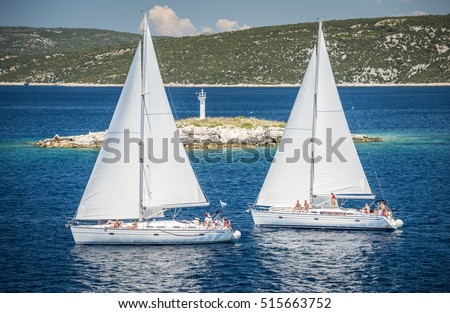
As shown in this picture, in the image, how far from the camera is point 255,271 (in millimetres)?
35875

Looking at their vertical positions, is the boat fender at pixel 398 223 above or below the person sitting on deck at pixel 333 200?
below

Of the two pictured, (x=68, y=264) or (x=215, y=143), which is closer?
(x=68, y=264)

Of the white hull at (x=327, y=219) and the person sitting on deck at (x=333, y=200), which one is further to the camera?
the person sitting on deck at (x=333, y=200)

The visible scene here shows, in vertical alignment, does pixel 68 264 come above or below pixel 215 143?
below

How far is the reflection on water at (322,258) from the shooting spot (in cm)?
3409

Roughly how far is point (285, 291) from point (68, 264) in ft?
38.3

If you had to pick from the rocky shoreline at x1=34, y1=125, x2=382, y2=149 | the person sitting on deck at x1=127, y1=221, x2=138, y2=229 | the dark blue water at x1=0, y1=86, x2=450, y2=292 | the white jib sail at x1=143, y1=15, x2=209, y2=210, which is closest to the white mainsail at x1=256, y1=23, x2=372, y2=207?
the dark blue water at x1=0, y1=86, x2=450, y2=292

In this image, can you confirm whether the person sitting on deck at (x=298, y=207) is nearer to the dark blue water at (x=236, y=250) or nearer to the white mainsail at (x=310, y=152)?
the white mainsail at (x=310, y=152)

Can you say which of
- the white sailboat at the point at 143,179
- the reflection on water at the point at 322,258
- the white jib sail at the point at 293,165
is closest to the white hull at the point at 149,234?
the white sailboat at the point at 143,179

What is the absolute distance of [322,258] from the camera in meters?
37.9

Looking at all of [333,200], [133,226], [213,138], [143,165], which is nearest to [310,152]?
[333,200]

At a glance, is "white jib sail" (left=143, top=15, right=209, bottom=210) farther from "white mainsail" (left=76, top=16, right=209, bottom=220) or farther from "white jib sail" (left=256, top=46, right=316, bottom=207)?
"white jib sail" (left=256, top=46, right=316, bottom=207)

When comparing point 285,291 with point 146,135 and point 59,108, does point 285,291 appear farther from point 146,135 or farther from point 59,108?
point 59,108
